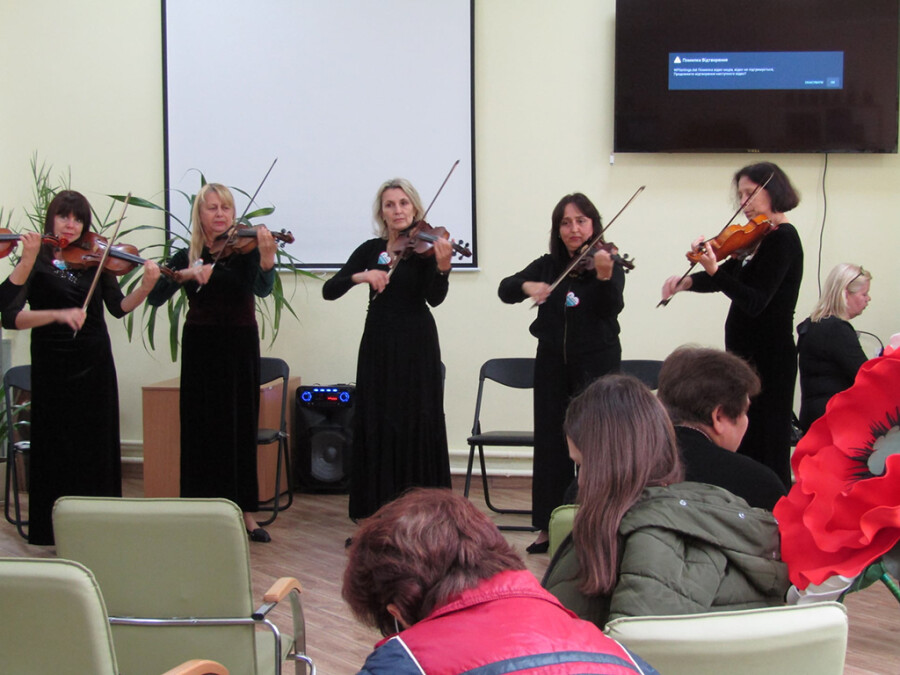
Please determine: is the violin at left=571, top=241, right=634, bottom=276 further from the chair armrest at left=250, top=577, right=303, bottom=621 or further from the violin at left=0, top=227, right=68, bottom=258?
the violin at left=0, top=227, right=68, bottom=258

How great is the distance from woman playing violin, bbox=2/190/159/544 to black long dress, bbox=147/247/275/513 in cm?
25

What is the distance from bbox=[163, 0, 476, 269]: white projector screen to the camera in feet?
Result: 16.1

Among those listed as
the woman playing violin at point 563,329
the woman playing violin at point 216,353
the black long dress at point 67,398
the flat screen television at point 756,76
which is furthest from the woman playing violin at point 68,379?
the flat screen television at point 756,76

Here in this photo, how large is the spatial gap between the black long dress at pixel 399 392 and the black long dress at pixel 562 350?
1.26ft

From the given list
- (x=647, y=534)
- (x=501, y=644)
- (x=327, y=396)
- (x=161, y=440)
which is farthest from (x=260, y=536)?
(x=501, y=644)

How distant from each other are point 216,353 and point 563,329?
1416mm

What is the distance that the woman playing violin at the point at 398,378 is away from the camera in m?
3.66

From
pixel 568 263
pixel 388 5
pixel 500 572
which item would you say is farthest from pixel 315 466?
pixel 500 572

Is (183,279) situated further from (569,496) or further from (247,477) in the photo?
(569,496)

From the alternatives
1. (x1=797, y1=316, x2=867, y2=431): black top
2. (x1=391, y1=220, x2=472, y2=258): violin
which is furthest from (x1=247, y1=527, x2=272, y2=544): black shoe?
(x1=797, y1=316, x2=867, y2=431): black top

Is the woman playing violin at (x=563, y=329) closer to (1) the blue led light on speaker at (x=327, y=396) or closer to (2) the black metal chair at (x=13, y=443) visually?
(1) the blue led light on speaker at (x=327, y=396)

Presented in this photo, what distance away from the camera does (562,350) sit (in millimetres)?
3580

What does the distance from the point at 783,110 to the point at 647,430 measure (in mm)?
3736

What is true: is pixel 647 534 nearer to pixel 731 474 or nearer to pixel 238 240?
pixel 731 474
